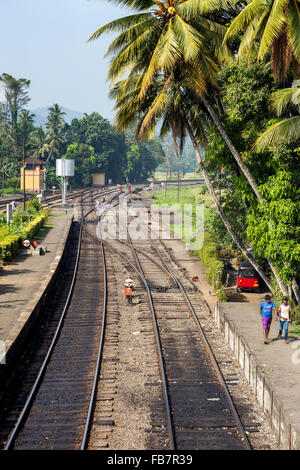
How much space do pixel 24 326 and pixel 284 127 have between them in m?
10.7

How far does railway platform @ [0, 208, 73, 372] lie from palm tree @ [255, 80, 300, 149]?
10.1 meters

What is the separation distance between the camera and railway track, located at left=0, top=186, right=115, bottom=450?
39.0 ft

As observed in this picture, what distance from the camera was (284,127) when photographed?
15.8m

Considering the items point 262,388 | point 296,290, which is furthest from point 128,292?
point 262,388

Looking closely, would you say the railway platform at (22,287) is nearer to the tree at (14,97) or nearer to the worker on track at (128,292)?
the worker on track at (128,292)

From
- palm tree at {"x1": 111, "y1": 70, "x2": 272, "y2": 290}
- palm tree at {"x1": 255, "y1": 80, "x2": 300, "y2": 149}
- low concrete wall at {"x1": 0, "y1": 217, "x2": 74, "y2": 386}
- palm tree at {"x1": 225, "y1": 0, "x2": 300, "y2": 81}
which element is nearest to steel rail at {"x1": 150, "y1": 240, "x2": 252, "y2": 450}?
palm tree at {"x1": 111, "y1": 70, "x2": 272, "y2": 290}

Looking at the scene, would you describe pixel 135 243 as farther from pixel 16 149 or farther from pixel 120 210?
pixel 16 149

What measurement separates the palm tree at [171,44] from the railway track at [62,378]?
8.27 metres

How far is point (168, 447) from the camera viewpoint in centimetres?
1138

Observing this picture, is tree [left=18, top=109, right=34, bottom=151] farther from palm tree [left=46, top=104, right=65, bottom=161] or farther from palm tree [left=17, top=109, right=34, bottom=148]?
palm tree [left=46, top=104, right=65, bottom=161]

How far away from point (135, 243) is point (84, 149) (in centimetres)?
6515

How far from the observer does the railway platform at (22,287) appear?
16375 mm

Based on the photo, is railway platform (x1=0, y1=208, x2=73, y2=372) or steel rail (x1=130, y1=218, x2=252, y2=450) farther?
railway platform (x1=0, y1=208, x2=73, y2=372)

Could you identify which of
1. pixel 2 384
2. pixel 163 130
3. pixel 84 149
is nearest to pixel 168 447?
pixel 2 384
